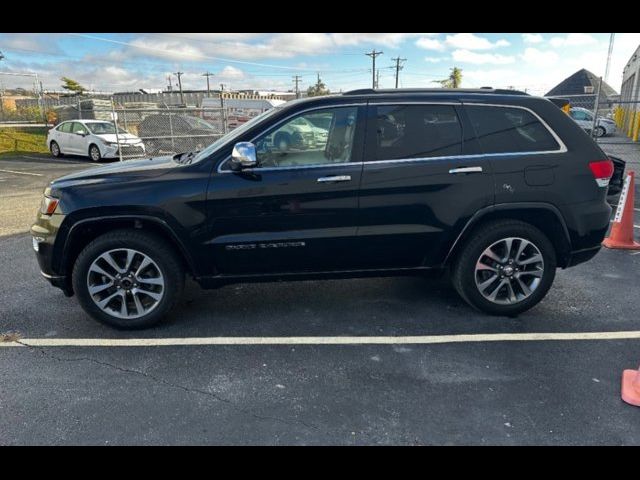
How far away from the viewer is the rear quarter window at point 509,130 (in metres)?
3.68

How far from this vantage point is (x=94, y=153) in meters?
15.5

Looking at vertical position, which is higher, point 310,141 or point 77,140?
point 310,141

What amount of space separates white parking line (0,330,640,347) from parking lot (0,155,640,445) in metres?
0.02

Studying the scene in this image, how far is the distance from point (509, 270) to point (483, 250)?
31 centimetres

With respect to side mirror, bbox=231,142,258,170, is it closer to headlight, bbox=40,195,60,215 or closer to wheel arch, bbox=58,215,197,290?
wheel arch, bbox=58,215,197,290

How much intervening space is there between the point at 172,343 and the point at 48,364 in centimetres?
86

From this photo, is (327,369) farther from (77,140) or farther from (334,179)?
(77,140)

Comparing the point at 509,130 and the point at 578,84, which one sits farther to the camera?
the point at 578,84

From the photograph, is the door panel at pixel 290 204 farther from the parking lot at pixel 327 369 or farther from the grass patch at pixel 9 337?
the grass patch at pixel 9 337

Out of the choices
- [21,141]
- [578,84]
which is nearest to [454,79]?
[578,84]

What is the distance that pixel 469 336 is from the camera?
3.58 meters

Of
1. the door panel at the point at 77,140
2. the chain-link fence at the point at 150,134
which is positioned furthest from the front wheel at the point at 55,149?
the door panel at the point at 77,140

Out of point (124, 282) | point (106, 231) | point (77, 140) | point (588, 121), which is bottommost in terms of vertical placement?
point (124, 282)

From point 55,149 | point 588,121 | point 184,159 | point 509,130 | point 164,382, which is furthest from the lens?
point 588,121
